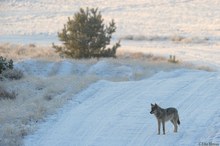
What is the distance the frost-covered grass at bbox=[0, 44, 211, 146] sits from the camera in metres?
14.8

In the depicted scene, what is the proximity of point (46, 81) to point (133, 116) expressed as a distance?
5.55m

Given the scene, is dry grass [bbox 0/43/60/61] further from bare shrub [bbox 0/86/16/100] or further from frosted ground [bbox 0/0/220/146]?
bare shrub [bbox 0/86/16/100]

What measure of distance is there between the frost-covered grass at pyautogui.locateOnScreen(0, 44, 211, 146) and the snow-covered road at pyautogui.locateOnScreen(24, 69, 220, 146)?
38 cm

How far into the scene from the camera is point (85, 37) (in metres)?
27.6

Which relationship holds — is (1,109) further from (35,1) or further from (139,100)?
(35,1)

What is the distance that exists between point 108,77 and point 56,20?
31989 millimetres

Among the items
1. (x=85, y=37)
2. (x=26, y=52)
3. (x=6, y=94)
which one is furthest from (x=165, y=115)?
(x=26, y=52)

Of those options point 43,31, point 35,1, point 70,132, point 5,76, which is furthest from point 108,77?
point 35,1

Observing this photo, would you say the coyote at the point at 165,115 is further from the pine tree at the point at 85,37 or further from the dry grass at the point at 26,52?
the dry grass at the point at 26,52

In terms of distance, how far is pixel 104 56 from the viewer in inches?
1119

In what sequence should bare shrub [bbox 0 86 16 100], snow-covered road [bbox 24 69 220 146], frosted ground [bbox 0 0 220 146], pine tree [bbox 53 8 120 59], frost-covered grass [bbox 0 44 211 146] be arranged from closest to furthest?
snow-covered road [bbox 24 69 220 146]
frosted ground [bbox 0 0 220 146]
frost-covered grass [bbox 0 44 211 146]
bare shrub [bbox 0 86 16 100]
pine tree [bbox 53 8 120 59]

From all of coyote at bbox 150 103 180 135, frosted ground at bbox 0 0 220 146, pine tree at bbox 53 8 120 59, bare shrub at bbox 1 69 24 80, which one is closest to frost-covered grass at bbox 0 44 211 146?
frosted ground at bbox 0 0 220 146

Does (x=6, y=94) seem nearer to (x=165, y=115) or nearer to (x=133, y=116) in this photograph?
(x=133, y=116)

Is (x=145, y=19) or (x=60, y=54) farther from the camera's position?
(x=145, y=19)
